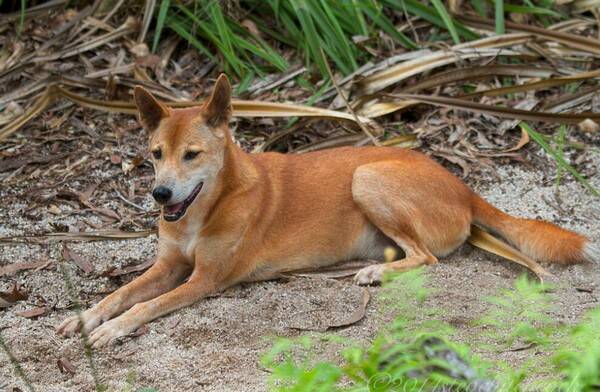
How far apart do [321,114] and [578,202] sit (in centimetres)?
182

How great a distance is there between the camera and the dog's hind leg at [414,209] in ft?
19.6

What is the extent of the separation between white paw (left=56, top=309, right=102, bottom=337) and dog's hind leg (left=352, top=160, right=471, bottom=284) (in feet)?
5.61

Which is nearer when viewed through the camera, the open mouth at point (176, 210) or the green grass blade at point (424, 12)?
the open mouth at point (176, 210)

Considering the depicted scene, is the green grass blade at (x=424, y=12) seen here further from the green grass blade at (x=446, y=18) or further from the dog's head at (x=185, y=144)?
the dog's head at (x=185, y=144)

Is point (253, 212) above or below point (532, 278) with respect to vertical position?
above

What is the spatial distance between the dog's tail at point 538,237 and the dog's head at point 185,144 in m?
1.65

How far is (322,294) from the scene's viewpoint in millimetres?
5465

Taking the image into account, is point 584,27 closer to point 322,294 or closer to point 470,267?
point 470,267

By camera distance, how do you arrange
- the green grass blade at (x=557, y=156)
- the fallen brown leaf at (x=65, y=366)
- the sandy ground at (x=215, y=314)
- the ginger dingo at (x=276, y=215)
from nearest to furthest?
the sandy ground at (x=215, y=314) < the fallen brown leaf at (x=65, y=366) < the ginger dingo at (x=276, y=215) < the green grass blade at (x=557, y=156)

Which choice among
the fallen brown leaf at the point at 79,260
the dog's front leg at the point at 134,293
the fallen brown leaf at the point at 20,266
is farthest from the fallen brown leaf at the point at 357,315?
the fallen brown leaf at the point at 20,266

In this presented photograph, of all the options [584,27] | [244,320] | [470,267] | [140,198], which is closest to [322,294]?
[244,320]

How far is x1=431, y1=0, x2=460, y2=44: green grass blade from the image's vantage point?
24.8 feet

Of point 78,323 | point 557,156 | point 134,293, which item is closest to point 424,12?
point 557,156

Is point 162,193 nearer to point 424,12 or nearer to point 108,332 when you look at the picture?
point 108,332
